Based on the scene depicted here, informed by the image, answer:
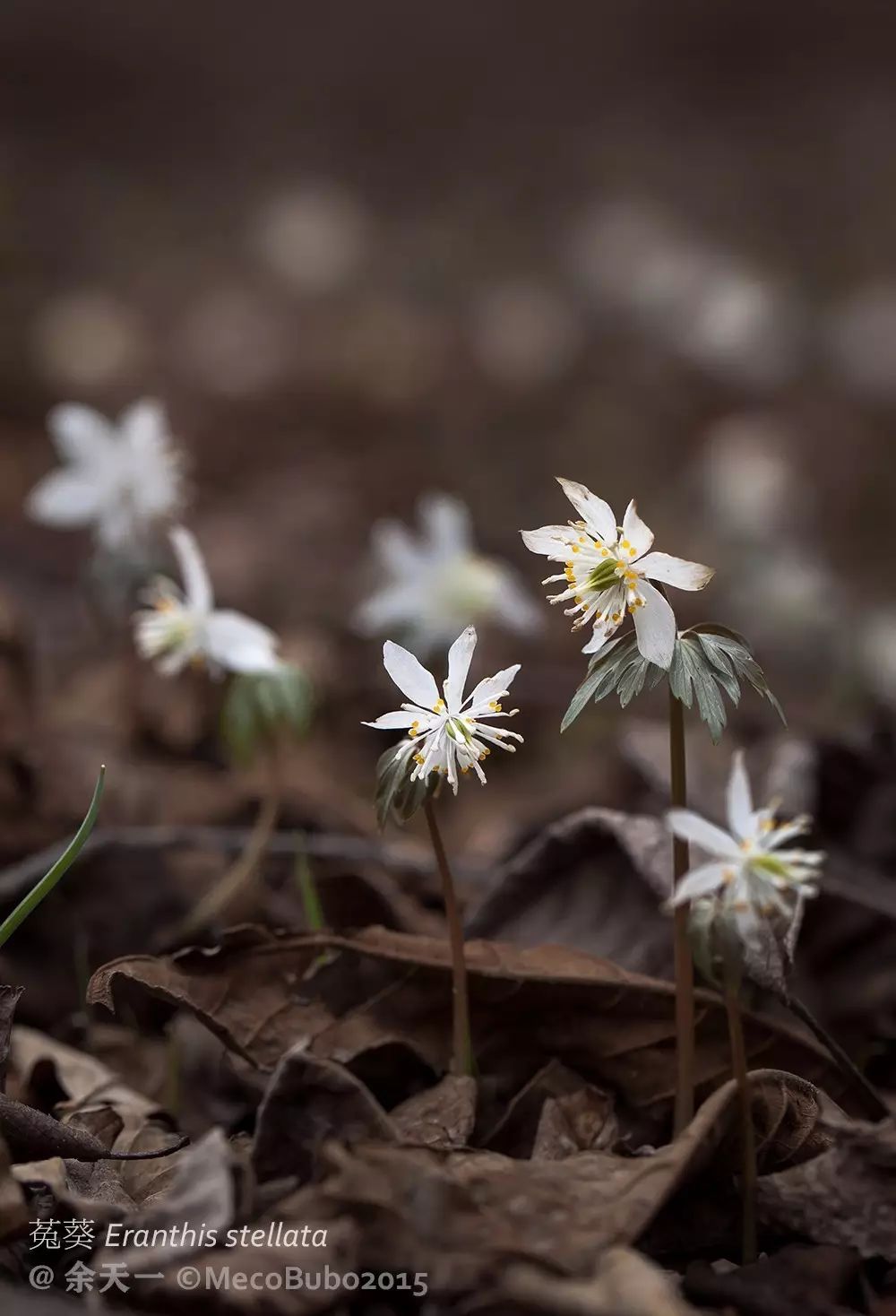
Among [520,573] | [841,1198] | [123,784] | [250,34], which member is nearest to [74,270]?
[250,34]

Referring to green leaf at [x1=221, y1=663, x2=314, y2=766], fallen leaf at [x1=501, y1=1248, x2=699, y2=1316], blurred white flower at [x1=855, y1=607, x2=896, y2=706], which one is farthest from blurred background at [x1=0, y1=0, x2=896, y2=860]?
fallen leaf at [x1=501, y1=1248, x2=699, y2=1316]

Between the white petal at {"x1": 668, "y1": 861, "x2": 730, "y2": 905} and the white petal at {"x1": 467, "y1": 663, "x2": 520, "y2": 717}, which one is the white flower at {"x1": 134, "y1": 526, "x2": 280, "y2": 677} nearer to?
the white petal at {"x1": 467, "y1": 663, "x2": 520, "y2": 717}

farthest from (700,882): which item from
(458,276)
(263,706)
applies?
(458,276)

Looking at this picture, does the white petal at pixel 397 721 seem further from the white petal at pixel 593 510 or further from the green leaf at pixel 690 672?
the white petal at pixel 593 510

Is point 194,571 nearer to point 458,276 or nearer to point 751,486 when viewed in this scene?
point 751,486

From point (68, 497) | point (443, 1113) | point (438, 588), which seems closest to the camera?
point (443, 1113)

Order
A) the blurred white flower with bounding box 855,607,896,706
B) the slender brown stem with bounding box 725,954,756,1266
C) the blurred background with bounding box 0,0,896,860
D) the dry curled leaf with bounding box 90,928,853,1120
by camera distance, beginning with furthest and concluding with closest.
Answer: the blurred background with bounding box 0,0,896,860 < the blurred white flower with bounding box 855,607,896,706 < the dry curled leaf with bounding box 90,928,853,1120 < the slender brown stem with bounding box 725,954,756,1266
